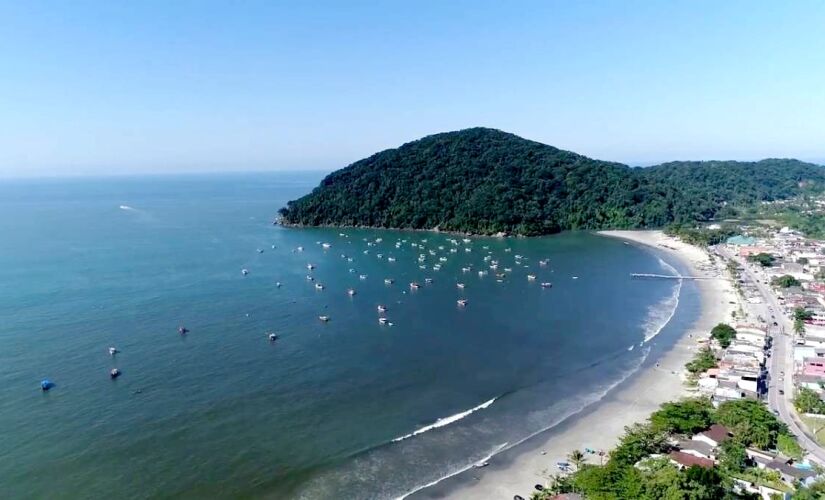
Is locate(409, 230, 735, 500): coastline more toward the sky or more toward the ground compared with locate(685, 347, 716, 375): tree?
more toward the ground

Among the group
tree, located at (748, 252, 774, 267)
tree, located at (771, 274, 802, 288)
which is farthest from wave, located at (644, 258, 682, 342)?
tree, located at (748, 252, 774, 267)

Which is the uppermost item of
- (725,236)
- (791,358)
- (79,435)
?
(725,236)

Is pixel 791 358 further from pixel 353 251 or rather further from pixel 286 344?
pixel 353 251

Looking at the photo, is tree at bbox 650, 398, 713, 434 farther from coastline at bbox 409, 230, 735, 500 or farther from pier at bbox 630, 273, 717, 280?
pier at bbox 630, 273, 717, 280

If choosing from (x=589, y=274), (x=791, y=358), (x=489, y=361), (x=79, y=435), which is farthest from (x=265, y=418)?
(x=589, y=274)

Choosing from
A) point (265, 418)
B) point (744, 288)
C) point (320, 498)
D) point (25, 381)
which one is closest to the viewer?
point (320, 498)

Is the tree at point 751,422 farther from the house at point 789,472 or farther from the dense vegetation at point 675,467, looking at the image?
the house at point 789,472

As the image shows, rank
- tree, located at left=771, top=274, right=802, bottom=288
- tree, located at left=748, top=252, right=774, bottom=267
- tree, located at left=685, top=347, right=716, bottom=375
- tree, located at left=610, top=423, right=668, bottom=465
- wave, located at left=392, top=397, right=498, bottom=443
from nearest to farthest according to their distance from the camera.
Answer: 1. tree, located at left=610, top=423, right=668, bottom=465
2. wave, located at left=392, top=397, right=498, bottom=443
3. tree, located at left=685, top=347, right=716, bottom=375
4. tree, located at left=771, top=274, right=802, bottom=288
5. tree, located at left=748, top=252, right=774, bottom=267

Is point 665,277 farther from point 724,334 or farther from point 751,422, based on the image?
point 751,422
